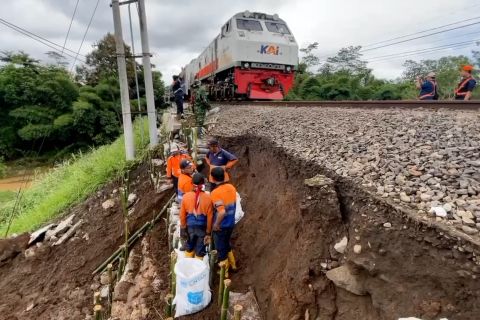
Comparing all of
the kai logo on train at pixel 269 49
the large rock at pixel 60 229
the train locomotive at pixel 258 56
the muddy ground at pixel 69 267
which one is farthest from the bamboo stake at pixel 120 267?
the kai logo on train at pixel 269 49

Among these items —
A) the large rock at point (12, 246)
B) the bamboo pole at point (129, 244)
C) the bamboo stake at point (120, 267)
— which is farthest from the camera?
the large rock at point (12, 246)

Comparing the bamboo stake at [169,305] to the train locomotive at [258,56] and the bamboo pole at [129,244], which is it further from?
the train locomotive at [258,56]

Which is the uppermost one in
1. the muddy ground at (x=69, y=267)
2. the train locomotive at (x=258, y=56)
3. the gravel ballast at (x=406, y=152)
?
the train locomotive at (x=258, y=56)

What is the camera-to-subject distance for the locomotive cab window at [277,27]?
13313 millimetres

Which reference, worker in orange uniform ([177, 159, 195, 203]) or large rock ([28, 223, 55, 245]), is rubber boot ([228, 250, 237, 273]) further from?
large rock ([28, 223, 55, 245])

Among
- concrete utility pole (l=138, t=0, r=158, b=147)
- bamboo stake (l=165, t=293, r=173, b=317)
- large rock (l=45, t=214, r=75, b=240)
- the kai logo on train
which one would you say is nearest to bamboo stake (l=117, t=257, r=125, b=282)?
bamboo stake (l=165, t=293, r=173, b=317)

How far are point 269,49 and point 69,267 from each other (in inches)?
387

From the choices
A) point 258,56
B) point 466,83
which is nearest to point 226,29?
point 258,56

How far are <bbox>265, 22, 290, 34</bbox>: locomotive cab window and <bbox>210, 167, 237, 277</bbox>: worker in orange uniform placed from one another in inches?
413

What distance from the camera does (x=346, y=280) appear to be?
2.90 metres

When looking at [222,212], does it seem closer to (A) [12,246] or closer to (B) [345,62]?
(A) [12,246]

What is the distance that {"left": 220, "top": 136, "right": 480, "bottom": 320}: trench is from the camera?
2342 millimetres

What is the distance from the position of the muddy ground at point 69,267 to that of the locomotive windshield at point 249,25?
7.91 m

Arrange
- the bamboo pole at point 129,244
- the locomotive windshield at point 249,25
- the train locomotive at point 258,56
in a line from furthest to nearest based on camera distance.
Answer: the locomotive windshield at point 249,25 → the train locomotive at point 258,56 → the bamboo pole at point 129,244
